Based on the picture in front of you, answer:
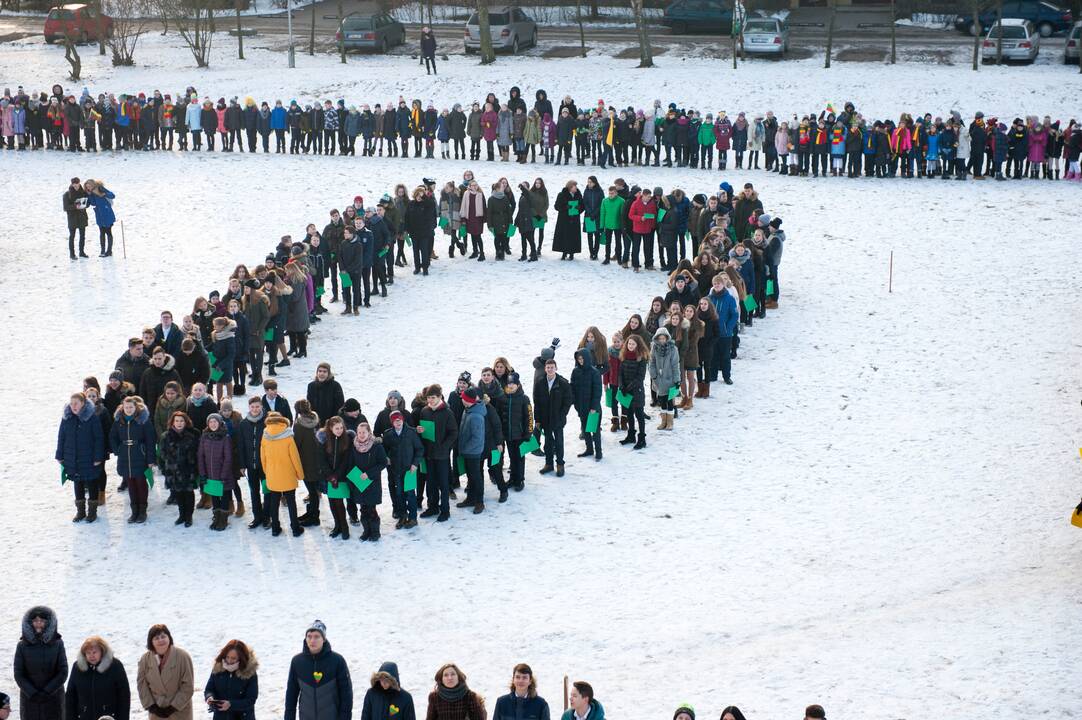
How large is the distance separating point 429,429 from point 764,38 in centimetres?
2889

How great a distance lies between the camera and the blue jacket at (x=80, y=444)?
14.6 meters

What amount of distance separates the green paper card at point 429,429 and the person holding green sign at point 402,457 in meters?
0.10

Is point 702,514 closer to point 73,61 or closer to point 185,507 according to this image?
point 185,507

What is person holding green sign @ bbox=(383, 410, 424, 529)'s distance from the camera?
1452cm

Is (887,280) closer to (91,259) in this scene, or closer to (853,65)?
(91,259)

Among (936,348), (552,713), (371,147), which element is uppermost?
(371,147)

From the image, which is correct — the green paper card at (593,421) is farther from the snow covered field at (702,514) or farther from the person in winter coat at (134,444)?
the person in winter coat at (134,444)

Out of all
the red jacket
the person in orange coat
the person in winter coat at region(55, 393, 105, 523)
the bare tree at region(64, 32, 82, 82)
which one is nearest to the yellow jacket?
the person in orange coat

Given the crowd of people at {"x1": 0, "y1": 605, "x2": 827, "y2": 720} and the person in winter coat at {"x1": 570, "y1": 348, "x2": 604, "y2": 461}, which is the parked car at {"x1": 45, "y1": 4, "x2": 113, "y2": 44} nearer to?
the person in winter coat at {"x1": 570, "y1": 348, "x2": 604, "y2": 461}

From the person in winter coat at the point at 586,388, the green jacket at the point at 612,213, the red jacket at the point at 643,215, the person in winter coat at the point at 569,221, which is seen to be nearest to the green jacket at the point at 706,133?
the person in winter coat at the point at 569,221

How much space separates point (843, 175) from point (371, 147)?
10565mm

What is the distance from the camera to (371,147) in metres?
33.3

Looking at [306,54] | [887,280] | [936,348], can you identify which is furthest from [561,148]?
[306,54]

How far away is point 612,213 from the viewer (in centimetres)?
2397
